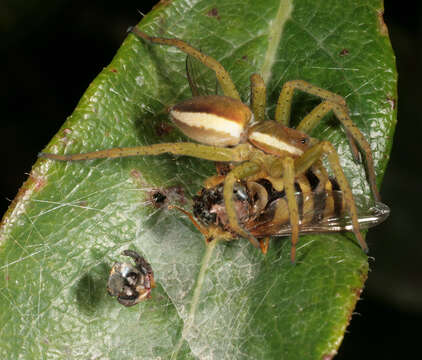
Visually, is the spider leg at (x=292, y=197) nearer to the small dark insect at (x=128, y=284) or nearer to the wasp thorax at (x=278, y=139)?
the wasp thorax at (x=278, y=139)

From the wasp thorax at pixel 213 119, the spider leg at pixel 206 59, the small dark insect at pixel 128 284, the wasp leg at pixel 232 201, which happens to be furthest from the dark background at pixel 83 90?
the small dark insect at pixel 128 284

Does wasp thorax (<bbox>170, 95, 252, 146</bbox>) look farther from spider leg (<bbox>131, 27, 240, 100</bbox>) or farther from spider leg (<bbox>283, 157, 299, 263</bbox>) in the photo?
spider leg (<bbox>283, 157, 299, 263</bbox>)

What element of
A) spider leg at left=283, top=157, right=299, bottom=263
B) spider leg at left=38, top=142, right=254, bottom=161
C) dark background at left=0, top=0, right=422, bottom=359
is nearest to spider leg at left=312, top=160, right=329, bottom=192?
spider leg at left=283, top=157, right=299, bottom=263

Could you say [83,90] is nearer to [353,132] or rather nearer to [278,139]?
[278,139]

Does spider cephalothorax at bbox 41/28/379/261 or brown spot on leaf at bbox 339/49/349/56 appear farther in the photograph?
brown spot on leaf at bbox 339/49/349/56

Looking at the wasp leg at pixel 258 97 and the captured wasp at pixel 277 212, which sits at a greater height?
the wasp leg at pixel 258 97

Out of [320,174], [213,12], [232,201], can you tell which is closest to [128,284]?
[232,201]

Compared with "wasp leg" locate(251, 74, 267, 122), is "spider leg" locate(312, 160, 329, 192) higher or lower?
lower
